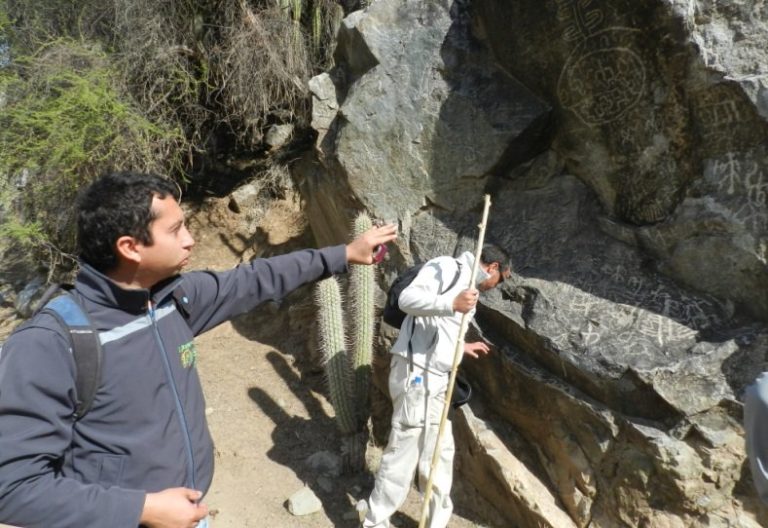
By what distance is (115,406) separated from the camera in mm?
1479

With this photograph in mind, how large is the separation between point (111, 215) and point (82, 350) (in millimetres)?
349

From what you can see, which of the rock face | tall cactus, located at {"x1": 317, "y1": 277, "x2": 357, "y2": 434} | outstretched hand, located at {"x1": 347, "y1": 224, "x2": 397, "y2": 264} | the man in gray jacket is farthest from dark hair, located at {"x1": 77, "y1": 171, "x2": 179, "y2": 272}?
tall cactus, located at {"x1": 317, "y1": 277, "x2": 357, "y2": 434}

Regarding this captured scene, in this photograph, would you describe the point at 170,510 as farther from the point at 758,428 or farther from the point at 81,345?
the point at 758,428

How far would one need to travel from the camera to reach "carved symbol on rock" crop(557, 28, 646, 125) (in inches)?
133

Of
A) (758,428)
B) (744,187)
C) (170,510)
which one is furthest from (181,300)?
(744,187)

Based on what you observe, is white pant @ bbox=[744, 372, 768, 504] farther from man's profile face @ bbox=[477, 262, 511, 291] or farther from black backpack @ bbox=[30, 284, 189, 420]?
man's profile face @ bbox=[477, 262, 511, 291]

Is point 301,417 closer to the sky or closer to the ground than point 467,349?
closer to the ground

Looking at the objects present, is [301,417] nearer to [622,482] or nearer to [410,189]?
[410,189]

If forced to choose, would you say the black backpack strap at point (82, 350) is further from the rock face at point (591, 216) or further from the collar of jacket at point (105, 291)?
the rock face at point (591, 216)

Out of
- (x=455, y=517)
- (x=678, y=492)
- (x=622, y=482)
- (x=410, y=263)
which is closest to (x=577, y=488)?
(x=622, y=482)

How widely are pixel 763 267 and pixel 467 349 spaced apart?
153 cm

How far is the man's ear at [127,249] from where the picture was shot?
1526mm

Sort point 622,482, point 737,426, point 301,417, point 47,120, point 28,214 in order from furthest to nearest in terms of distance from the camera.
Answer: point 28,214
point 47,120
point 301,417
point 622,482
point 737,426

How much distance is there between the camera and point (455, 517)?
3820 mm
